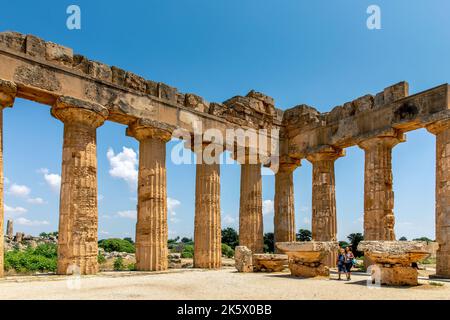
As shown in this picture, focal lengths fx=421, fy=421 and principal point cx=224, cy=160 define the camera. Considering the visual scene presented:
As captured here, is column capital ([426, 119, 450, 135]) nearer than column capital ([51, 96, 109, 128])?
No

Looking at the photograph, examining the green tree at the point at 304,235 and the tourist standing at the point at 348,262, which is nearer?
the tourist standing at the point at 348,262

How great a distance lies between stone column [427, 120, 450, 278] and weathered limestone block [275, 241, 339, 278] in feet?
15.2

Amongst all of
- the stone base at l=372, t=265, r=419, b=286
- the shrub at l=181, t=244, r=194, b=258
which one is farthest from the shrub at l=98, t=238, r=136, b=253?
the stone base at l=372, t=265, r=419, b=286

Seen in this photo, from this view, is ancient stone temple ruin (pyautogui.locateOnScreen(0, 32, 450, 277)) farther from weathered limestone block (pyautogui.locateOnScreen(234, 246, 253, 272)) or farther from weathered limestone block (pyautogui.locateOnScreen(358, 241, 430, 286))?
weathered limestone block (pyautogui.locateOnScreen(358, 241, 430, 286))

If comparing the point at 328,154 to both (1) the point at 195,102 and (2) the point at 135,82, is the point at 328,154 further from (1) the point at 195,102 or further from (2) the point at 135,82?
(2) the point at 135,82

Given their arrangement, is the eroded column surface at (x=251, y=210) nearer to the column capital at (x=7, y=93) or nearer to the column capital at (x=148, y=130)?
the column capital at (x=148, y=130)

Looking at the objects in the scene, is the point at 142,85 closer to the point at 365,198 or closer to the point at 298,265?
the point at 298,265

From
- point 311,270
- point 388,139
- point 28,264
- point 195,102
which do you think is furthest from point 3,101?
point 388,139

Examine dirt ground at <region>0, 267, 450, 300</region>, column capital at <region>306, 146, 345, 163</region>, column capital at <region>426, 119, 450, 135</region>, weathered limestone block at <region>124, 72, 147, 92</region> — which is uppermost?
weathered limestone block at <region>124, 72, 147, 92</region>

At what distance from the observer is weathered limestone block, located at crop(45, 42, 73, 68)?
1631 cm

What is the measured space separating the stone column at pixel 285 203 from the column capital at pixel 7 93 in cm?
1542

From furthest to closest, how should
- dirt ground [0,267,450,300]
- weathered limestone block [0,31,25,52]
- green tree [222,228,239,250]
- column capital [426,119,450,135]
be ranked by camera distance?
green tree [222,228,239,250]
column capital [426,119,450,135]
weathered limestone block [0,31,25,52]
dirt ground [0,267,450,300]

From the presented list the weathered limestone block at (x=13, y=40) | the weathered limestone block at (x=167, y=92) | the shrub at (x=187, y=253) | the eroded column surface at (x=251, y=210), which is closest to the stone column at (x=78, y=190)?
the weathered limestone block at (x=13, y=40)

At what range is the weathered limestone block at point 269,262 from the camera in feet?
60.7
